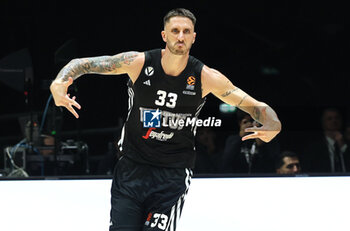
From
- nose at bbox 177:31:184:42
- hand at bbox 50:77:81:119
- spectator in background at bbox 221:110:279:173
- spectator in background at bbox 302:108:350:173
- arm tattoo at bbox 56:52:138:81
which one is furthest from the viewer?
spectator in background at bbox 302:108:350:173

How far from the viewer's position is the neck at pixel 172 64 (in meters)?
2.70

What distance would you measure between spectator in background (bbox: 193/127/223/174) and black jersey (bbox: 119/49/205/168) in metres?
2.56

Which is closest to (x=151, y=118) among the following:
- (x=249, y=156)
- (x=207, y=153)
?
(x=249, y=156)

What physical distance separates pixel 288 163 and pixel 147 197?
3.03m

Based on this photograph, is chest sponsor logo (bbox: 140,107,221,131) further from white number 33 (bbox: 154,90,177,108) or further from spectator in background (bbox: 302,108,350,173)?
spectator in background (bbox: 302,108,350,173)

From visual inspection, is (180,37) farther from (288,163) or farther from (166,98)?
(288,163)

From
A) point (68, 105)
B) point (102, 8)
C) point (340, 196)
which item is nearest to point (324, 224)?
point (340, 196)

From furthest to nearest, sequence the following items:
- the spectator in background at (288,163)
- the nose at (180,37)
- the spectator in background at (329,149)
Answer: the spectator in background at (329,149) < the spectator in background at (288,163) < the nose at (180,37)

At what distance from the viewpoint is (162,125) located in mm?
2686

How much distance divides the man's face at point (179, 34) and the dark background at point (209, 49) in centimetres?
269

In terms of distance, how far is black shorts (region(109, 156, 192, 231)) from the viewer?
8.56ft

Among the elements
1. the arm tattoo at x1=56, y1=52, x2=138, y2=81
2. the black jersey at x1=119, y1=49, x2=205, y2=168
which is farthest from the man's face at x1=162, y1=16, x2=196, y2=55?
the arm tattoo at x1=56, y1=52, x2=138, y2=81

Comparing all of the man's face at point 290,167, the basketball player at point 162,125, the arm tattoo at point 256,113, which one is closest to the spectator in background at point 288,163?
the man's face at point 290,167

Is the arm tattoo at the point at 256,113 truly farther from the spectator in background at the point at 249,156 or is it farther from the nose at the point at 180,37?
the spectator in background at the point at 249,156
